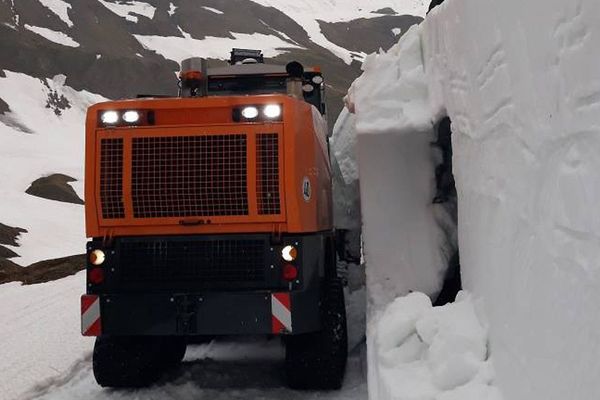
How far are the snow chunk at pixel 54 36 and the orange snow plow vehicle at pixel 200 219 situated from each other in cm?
6185

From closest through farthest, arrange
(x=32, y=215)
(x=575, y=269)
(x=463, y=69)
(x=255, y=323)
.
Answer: (x=575, y=269), (x=463, y=69), (x=255, y=323), (x=32, y=215)

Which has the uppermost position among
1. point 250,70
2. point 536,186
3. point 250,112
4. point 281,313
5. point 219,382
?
point 250,70

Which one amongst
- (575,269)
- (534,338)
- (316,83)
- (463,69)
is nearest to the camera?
(575,269)

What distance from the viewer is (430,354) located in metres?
3.85

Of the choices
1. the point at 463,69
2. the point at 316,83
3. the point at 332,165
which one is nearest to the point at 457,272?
the point at 463,69

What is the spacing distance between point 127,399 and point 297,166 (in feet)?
7.58

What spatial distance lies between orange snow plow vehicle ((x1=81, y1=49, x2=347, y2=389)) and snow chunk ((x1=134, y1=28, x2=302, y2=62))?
6352cm

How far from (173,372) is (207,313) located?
1.53 meters

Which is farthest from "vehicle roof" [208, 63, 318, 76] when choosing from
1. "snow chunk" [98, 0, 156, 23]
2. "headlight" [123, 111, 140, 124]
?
A: "snow chunk" [98, 0, 156, 23]

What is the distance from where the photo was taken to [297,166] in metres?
5.27

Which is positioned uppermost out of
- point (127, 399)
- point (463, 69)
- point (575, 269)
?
point (463, 69)

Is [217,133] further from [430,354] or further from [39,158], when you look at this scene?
[39,158]

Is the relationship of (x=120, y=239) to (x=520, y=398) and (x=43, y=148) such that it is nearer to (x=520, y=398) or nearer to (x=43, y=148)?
(x=520, y=398)

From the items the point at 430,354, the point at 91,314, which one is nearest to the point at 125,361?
the point at 91,314
